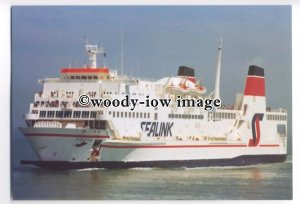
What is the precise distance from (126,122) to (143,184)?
0.45m

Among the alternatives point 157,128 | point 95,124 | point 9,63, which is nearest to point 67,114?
point 95,124

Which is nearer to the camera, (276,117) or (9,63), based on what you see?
(9,63)

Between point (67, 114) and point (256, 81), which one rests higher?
point (256, 81)

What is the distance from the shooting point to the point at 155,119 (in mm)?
5844

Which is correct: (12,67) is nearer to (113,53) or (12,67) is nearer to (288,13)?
(113,53)

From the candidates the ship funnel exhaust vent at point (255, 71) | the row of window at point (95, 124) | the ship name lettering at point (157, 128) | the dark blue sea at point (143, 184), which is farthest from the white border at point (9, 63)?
the ship name lettering at point (157, 128)

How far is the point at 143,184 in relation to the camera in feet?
19.1

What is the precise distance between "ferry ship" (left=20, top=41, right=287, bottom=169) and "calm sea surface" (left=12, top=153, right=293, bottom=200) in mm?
73

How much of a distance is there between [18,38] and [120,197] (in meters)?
1.31

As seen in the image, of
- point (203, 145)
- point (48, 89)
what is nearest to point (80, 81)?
point (48, 89)

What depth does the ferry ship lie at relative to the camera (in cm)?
582

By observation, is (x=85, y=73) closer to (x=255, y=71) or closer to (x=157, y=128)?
(x=157, y=128)

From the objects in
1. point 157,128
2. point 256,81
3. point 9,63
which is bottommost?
point 157,128

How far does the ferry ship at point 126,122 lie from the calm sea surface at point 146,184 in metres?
0.07
